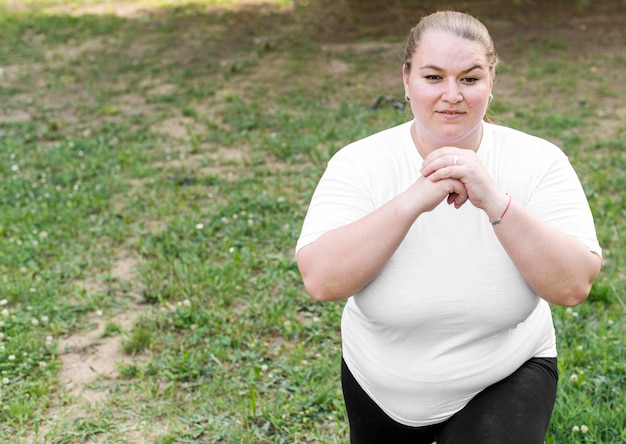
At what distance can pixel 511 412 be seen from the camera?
2.07 meters

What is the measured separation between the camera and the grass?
346cm

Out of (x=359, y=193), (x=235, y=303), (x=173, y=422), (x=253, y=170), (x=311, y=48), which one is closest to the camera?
(x=359, y=193)

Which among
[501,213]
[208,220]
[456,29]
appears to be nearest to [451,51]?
[456,29]

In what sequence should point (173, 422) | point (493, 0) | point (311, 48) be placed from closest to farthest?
1. point (173, 422)
2. point (311, 48)
3. point (493, 0)

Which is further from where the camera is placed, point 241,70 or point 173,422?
point 241,70

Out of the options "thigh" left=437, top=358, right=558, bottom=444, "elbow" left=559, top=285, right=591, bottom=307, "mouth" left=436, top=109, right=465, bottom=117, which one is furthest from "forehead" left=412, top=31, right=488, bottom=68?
"thigh" left=437, top=358, right=558, bottom=444

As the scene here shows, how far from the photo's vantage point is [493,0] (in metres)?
12.4

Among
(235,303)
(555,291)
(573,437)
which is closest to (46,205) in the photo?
(235,303)

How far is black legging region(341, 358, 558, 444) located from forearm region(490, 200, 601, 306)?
29cm

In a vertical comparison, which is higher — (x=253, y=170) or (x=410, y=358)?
(x=410, y=358)

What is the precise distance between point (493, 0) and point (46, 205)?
8969 millimetres

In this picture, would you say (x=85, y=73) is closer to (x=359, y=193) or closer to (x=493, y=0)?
(x=493, y=0)

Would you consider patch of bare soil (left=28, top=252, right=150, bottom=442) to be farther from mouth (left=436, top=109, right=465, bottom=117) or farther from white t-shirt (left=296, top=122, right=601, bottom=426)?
mouth (left=436, top=109, right=465, bottom=117)

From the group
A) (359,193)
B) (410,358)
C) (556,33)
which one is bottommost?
(556,33)
